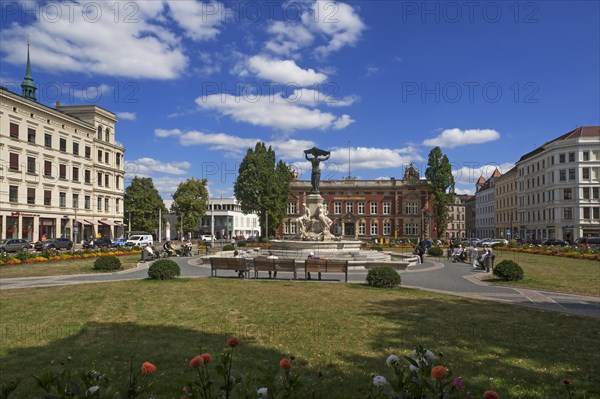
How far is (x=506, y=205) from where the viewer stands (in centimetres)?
9106

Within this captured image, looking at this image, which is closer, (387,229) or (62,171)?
(62,171)

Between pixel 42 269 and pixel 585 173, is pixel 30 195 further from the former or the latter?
pixel 585 173

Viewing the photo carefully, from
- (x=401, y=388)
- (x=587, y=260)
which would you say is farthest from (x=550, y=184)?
(x=401, y=388)

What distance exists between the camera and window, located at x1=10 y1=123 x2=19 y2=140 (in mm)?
45178

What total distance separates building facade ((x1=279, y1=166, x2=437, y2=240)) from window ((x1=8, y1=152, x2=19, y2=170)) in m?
47.1

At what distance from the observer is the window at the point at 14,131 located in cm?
4518

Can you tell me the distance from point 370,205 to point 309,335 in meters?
76.6

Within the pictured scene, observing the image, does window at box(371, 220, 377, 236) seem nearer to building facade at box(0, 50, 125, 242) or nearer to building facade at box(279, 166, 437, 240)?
building facade at box(279, 166, 437, 240)

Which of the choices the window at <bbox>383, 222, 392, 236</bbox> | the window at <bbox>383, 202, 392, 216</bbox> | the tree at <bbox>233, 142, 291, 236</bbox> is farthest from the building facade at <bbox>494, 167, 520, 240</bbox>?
the tree at <bbox>233, 142, 291, 236</bbox>

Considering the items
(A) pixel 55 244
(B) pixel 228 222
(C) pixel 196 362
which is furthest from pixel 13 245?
(B) pixel 228 222

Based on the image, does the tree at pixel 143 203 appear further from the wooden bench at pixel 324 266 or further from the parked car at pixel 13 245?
the wooden bench at pixel 324 266

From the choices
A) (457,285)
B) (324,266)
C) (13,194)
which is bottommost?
(457,285)

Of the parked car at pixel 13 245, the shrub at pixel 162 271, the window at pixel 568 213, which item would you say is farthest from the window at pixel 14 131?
the window at pixel 568 213

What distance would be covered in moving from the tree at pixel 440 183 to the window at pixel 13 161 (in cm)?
5988
